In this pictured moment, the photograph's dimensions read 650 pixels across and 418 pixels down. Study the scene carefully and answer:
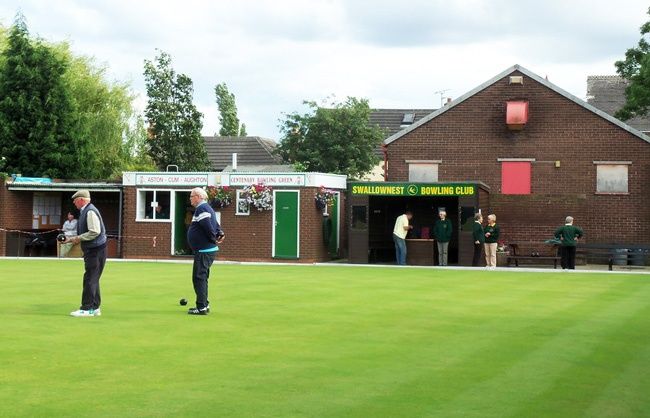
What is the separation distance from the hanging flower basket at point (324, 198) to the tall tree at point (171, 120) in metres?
16.9

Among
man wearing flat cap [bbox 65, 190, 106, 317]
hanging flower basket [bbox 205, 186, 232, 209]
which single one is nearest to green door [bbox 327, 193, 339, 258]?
hanging flower basket [bbox 205, 186, 232, 209]

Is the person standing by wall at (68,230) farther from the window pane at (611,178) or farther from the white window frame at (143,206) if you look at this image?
the window pane at (611,178)

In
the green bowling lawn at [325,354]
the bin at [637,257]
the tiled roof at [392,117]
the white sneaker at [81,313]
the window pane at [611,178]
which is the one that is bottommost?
the green bowling lawn at [325,354]

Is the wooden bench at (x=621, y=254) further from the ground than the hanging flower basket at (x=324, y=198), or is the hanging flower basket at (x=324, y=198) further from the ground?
the hanging flower basket at (x=324, y=198)

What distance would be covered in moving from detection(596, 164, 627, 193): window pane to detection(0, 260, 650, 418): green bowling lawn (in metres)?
19.0

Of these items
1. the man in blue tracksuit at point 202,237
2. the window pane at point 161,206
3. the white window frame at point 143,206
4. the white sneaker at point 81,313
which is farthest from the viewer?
the window pane at point 161,206

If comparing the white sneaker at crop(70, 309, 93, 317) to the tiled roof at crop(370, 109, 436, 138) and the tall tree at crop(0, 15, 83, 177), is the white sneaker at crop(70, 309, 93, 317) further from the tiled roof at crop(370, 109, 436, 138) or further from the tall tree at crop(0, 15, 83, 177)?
the tiled roof at crop(370, 109, 436, 138)

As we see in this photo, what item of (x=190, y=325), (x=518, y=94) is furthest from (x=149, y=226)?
(x=190, y=325)

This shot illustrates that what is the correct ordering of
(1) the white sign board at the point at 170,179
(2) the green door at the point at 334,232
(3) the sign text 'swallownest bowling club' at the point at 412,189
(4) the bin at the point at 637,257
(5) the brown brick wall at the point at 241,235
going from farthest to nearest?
(2) the green door at the point at 334,232, (1) the white sign board at the point at 170,179, (5) the brown brick wall at the point at 241,235, (4) the bin at the point at 637,257, (3) the sign text 'swallownest bowling club' at the point at 412,189

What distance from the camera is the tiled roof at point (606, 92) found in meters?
61.1

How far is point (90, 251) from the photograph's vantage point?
49.6 feet

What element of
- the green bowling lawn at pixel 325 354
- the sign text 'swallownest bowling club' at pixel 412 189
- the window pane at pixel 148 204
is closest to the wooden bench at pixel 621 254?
the sign text 'swallownest bowling club' at pixel 412 189

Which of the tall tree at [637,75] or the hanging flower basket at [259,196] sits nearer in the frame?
the hanging flower basket at [259,196]

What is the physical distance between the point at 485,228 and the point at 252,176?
7974 mm
